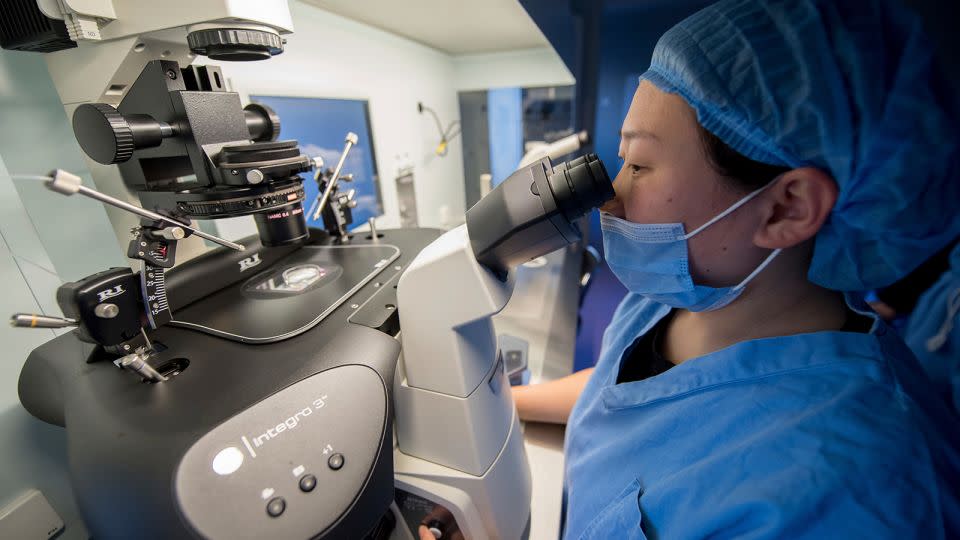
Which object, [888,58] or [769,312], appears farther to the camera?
[769,312]

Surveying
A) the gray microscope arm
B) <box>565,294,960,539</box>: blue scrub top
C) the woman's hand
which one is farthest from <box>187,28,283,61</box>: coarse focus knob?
the woman's hand

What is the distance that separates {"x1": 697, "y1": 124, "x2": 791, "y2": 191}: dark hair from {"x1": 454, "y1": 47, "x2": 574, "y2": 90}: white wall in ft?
6.72

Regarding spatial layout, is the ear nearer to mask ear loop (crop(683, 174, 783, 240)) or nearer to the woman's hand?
mask ear loop (crop(683, 174, 783, 240))

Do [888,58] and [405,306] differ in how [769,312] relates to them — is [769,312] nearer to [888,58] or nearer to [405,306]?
[888,58]

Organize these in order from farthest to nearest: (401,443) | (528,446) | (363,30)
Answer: (363,30) → (528,446) → (401,443)

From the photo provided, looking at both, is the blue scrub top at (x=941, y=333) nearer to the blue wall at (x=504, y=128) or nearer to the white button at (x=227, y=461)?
the white button at (x=227, y=461)

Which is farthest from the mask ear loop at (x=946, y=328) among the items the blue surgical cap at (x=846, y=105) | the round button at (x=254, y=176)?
the round button at (x=254, y=176)

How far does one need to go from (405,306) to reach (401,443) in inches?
10.0

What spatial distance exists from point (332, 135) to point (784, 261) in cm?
134

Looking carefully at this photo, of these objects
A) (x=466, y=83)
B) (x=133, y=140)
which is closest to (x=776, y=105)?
(x=133, y=140)

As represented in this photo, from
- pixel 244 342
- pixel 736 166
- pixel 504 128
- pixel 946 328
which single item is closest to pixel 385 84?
pixel 504 128

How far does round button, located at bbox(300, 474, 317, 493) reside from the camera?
367 millimetres

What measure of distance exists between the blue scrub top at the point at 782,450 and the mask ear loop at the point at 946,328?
0.20 meters

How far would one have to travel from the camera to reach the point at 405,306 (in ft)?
1.75
